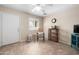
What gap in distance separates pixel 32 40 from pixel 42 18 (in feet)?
1.68

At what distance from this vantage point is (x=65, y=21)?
1834mm

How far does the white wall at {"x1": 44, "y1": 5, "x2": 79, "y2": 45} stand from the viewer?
1.71 m

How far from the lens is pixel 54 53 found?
5.65ft

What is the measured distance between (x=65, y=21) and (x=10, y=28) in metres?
1.13

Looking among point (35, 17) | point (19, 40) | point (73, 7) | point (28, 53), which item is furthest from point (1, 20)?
point (73, 7)

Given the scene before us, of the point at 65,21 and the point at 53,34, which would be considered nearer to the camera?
the point at 65,21

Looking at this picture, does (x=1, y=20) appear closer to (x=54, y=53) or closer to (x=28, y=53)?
(x=28, y=53)

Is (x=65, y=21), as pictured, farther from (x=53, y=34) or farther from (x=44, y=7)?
(x=44, y=7)

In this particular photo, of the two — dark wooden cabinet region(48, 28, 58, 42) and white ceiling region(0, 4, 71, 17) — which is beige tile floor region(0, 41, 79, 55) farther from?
white ceiling region(0, 4, 71, 17)

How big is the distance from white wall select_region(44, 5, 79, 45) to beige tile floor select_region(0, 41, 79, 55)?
0.52 feet

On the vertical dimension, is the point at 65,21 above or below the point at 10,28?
above

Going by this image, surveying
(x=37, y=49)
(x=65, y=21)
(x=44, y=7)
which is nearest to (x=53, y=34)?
(x=65, y=21)
